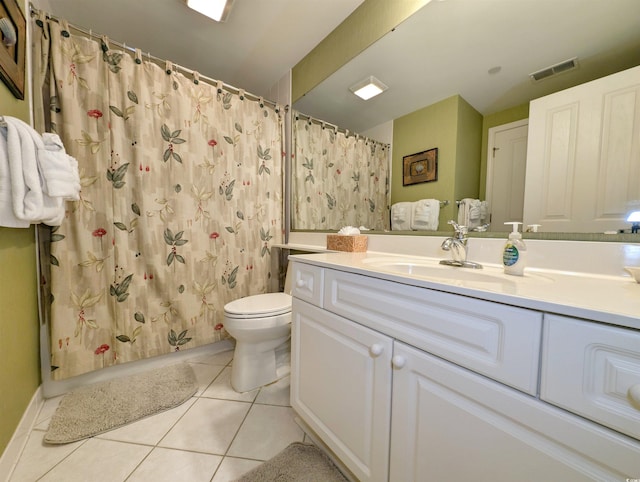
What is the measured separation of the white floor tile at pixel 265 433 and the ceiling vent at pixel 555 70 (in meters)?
1.68

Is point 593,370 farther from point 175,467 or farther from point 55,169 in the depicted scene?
point 55,169

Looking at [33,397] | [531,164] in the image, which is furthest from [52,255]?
[531,164]

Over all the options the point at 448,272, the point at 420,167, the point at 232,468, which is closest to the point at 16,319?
the point at 232,468

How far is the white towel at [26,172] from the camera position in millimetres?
762

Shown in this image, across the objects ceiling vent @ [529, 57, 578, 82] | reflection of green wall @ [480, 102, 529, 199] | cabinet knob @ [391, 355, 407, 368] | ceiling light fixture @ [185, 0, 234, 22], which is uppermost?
ceiling light fixture @ [185, 0, 234, 22]

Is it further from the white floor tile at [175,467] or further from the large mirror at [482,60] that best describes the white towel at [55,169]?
the large mirror at [482,60]

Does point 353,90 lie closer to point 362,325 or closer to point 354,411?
point 362,325

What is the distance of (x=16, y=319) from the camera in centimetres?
96

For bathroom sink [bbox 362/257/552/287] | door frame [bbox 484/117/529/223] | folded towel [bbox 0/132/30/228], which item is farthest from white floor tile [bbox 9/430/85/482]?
door frame [bbox 484/117/529/223]

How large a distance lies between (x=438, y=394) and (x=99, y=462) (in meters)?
1.29

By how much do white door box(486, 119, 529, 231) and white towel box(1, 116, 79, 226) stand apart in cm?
165

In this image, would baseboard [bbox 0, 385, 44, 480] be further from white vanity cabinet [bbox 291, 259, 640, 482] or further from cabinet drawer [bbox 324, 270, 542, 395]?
cabinet drawer [bbox 324, 270, 542, 395]

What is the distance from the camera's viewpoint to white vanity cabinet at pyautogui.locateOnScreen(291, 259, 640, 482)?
41cm

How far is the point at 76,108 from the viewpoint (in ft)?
A: 3.97
